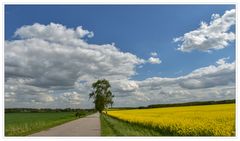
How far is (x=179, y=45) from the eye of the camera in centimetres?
1817

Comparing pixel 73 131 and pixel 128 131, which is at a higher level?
pixel 128 131

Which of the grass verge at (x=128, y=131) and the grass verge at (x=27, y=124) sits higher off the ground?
the grass verge at (x=128, y=131)

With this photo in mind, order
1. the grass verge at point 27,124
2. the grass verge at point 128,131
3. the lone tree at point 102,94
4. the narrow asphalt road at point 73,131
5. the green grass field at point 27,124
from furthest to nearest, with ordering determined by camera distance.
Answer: the lone tree at point 102,94 < the green grass field at point 27,124 < the grass verge at point 27,124 < the narrow asphalt road at point 73,131 < the grass verge at point 128,131

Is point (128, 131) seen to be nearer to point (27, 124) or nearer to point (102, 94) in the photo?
point (27, 124)

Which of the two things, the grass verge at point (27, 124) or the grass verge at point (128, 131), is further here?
the grass verge at point (27, 124)

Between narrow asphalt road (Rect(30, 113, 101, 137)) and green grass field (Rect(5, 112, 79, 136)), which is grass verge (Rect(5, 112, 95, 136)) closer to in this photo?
green grass field (Rect(5, 112, 79, 136))

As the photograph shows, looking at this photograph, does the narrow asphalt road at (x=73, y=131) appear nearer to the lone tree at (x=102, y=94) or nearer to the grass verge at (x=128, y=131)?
the grass verge at (x=128, y=131)

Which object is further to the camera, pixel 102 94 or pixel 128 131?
pixel 102 94

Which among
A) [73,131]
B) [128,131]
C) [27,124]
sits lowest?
[27,124]

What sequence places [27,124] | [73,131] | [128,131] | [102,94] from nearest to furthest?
[128,131]
[73,131]
[27,124]
[102,94]

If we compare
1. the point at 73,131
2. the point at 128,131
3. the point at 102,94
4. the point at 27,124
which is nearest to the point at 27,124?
the point at 27,124

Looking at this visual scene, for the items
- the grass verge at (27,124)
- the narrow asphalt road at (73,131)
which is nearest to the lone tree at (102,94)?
the grass verge at (27,124)

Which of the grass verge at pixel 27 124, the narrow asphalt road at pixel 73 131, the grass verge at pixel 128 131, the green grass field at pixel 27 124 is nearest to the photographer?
the grass verge at pixel 128 131

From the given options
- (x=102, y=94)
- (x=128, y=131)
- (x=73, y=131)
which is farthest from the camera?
(x=102, y=94)
